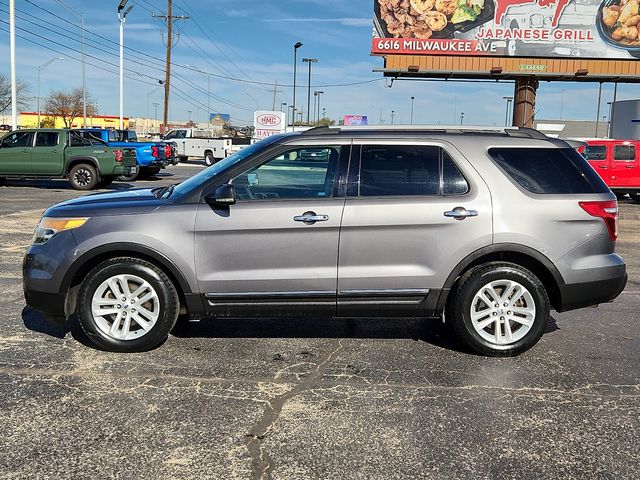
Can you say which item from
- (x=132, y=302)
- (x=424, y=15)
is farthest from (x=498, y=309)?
(x=424, y=15)

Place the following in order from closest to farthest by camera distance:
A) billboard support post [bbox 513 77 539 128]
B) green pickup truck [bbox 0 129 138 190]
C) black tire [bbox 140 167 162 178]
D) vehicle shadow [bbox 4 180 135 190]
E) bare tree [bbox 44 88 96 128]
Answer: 1. green pickup truck [bbox 0 129 138 190]
2. vehicle shadow [bbox 4 180 135 190]
3. black tire [bbox 140 167 162 178]
4. billboard support post [bbox 513 77 539 128]
5. bare tree [bbox 44 88 96 128]

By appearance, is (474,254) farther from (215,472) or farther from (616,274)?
(215,472)

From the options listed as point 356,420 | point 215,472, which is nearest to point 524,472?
point 356,420

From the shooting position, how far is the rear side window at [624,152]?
19141mm

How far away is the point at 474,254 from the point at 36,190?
1756cm

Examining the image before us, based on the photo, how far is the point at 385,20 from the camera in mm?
27344

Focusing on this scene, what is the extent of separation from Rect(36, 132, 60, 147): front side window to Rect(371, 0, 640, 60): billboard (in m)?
14.7

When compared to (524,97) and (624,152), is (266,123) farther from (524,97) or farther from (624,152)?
(624,152)

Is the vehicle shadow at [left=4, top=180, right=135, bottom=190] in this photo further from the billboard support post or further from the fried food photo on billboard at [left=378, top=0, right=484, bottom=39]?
the billboard support post

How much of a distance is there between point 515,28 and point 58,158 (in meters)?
20.2

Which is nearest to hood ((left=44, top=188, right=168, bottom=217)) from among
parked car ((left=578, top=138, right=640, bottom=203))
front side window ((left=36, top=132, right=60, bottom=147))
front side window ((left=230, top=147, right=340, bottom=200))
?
front side window ((left=230, top=147, right=340, bottom=200))

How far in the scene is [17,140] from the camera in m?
18.8

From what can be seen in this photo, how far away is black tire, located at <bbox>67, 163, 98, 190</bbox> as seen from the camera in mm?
18500

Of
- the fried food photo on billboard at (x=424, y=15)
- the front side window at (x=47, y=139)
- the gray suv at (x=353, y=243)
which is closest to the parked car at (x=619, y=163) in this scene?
the fried food photo on billboard at (x=424, y=15)
